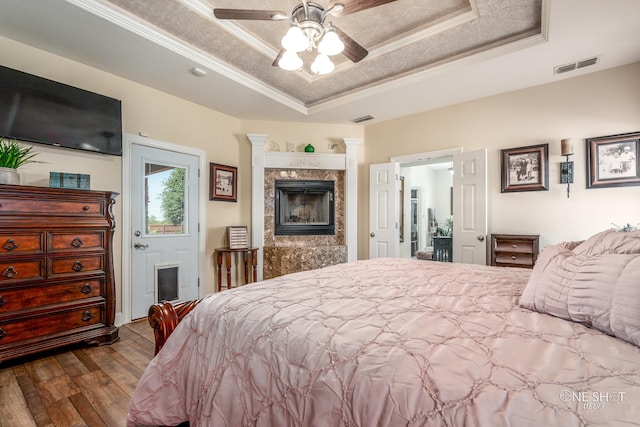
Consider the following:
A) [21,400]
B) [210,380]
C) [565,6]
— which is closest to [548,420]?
[210,380]

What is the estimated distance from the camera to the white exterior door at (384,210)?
4.35 metres

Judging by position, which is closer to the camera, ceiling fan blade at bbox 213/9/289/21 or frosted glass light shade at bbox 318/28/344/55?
ceiling fan blade at bbox 213/9/289/21

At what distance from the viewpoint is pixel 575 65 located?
295cm

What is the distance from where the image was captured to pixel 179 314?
154cm

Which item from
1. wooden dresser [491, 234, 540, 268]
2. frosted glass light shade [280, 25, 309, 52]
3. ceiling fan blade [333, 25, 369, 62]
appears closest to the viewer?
frosted glass light shade [280, 25, 309, 52]

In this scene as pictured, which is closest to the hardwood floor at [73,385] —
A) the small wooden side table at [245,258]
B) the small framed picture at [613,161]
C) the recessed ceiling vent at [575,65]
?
the small wooden side table at [245,258]

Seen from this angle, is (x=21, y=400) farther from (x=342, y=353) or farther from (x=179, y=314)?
(x=342, y=353)

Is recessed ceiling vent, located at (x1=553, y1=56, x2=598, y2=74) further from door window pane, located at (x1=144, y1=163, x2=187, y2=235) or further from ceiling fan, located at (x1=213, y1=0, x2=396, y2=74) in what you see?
door window pane, located at (x1=144, y1=163, x2=187, y2=235)

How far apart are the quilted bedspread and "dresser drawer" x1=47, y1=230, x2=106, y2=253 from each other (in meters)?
1.73

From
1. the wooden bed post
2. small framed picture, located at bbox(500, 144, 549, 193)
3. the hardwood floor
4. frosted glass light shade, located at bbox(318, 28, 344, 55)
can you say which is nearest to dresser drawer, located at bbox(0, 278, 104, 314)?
the hardwood floor

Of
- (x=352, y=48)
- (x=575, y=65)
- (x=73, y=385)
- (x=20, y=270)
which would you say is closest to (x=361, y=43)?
(x=352, y=48)

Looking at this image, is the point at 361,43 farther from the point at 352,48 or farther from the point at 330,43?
the point at 330,43

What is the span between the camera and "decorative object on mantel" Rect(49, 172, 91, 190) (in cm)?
241

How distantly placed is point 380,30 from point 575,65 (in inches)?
80.6
